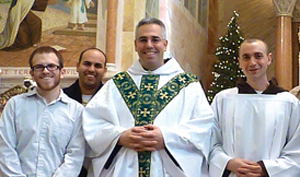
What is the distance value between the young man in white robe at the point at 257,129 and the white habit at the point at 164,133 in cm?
19

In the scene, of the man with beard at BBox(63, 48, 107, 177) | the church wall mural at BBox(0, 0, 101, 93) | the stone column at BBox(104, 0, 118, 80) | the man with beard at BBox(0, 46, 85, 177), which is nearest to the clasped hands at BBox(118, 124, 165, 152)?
the man with beard at BBox(0, 46, 85, 177)

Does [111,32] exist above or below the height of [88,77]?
above

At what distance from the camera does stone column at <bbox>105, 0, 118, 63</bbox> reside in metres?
8.45

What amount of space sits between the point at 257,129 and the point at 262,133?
5cm

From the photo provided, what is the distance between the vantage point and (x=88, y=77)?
4078mm

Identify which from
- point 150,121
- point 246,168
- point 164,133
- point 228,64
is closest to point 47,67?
point 150,121

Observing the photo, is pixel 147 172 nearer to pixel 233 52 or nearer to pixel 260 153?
pixel 260 153

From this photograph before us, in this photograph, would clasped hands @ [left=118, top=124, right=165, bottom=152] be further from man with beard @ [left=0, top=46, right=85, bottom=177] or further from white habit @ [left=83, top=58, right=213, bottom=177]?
man with beard @ [left=0, top=46, right=85, bottom=177]

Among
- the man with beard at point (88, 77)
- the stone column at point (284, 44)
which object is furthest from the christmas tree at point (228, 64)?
the man with beard at point (88, 77)

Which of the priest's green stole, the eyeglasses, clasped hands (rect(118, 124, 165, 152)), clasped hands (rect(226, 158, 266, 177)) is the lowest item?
clasped hands (rect(226, 158, 266, 177))

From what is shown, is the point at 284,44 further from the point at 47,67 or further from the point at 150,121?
the point at 47,67

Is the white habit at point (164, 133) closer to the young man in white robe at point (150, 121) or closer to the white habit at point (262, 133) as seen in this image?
the young man in white robe at point (150, 121)

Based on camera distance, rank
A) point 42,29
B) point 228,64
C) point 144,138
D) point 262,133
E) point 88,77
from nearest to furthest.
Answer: point 144,138 → point 262,133 → point 88,77 → point 42,29 → point 228,64

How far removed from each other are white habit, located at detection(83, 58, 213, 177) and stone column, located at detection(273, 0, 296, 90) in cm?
976
